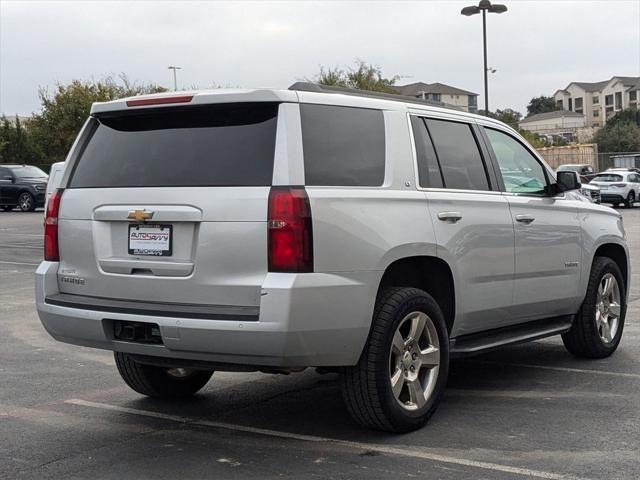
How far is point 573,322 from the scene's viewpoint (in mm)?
7434

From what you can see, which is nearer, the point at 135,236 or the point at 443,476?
the point at 443,476

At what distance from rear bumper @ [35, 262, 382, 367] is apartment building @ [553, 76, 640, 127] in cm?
14755

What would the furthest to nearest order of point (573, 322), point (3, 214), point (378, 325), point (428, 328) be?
point (3, 214) → point (573, 322) → point (428, 328) → point (378, 325)

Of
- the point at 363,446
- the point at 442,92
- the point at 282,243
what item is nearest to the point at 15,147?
the point at 363,446

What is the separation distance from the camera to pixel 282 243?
4766 millimetres

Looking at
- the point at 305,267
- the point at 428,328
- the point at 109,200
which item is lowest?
the point at 428,328

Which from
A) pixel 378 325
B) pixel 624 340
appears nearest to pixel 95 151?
pixel 378 325

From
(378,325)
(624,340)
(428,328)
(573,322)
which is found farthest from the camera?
(624,340)

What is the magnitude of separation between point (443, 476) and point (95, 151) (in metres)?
2.71

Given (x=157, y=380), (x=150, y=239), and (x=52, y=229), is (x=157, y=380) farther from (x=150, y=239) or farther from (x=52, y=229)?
(x=150, y=239)

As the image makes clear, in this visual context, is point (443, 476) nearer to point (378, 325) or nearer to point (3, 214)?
point (378, 325)

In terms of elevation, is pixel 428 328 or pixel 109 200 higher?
pixel 109 200

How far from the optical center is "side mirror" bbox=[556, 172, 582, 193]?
23.4 ft

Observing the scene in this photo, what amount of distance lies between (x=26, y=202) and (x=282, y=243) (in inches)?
1261
